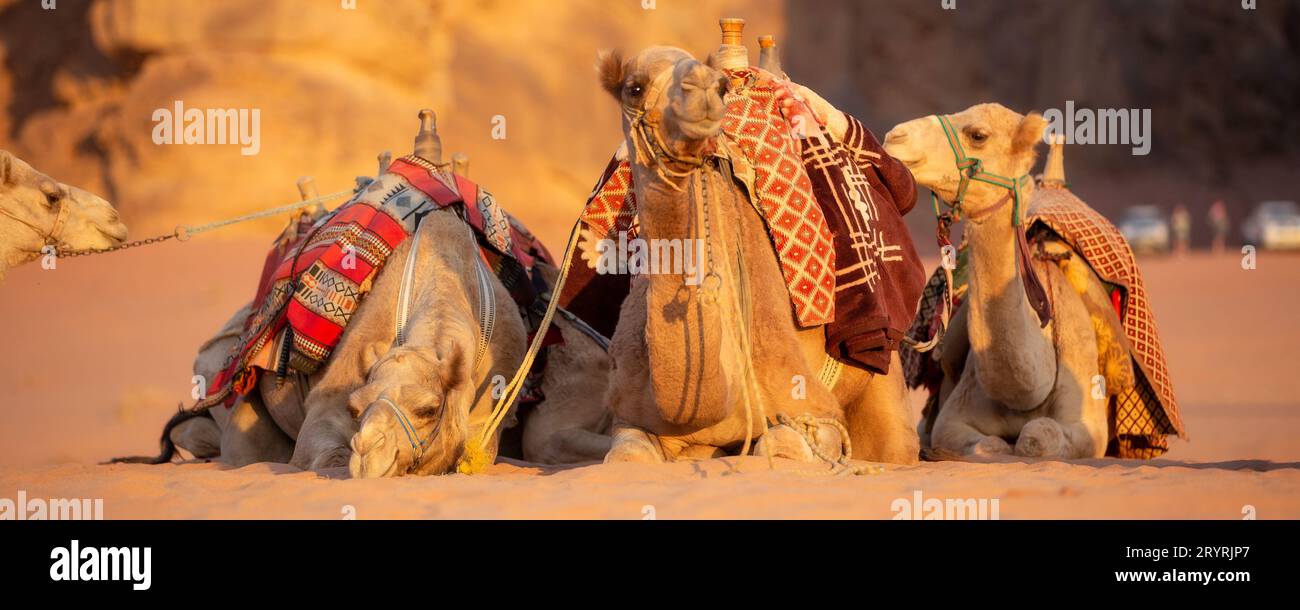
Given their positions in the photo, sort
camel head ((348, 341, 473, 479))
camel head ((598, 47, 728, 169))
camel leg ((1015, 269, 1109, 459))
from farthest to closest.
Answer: camel leg ((1015, 269, 1109, 459)) < camel head ((348, 341, 473, 479)) < camel head ((598, 47, 728, 169))

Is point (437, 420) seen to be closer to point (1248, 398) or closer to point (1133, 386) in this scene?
point (1133, 386)

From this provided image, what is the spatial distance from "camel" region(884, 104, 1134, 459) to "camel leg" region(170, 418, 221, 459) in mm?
3531

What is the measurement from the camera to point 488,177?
2305 centimetres

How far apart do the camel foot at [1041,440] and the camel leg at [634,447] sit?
201cm

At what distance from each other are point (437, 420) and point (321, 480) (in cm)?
46

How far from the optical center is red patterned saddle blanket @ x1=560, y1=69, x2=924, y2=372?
244 inches

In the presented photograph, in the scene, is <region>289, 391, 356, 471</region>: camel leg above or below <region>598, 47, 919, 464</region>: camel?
below

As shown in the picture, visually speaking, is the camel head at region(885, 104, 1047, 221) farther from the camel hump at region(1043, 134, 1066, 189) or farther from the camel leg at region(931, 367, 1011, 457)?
the camel hump at region(1043, 134, 1066, 189)

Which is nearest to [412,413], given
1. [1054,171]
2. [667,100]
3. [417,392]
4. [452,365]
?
[417,392]

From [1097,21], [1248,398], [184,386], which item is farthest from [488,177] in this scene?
[1097,21]

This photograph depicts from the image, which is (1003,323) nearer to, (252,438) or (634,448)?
(634,448)

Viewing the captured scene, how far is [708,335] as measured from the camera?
5.36 m

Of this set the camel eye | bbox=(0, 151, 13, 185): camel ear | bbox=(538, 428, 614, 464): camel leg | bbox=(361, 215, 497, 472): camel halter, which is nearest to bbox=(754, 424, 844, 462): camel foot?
A: bbox=(538, 428, 614, 464): camel leg

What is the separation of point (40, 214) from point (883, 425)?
3.52 meters
